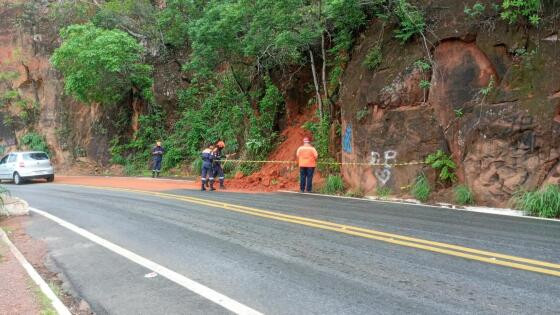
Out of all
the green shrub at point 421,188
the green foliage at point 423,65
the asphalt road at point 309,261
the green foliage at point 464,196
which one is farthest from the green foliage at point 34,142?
the green foliage at point 464,196

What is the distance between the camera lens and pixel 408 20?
13.2 m

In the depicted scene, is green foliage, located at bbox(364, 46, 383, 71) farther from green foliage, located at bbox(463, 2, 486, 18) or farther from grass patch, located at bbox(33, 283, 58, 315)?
grass patch, located at bbox(33, 283, 58, 315)

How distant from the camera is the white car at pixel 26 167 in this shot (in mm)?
22828

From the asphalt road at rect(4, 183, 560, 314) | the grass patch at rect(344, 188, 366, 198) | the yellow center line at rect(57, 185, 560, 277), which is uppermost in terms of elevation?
the grass patch at rect(344, 188, 366, 198)

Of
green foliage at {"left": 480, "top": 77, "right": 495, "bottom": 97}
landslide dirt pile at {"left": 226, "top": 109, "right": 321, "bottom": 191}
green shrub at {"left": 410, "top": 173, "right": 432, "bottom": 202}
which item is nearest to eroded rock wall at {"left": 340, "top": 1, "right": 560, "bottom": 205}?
green foliage at {"left": 480, "top": 77, "right": 495, "bottom": 97}

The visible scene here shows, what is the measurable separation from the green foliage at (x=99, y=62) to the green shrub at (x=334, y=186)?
46.1 ft

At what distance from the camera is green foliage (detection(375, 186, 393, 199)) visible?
1266cm

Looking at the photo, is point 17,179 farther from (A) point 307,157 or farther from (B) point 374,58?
(B) point 374,58

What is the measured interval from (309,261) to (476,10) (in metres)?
9.17

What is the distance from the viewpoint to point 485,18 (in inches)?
471

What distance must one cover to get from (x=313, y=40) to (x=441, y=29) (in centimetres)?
538

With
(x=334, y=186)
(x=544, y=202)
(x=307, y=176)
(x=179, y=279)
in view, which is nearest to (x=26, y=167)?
(x=307, y=176)

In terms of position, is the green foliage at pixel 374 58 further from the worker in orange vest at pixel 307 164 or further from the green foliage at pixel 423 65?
the worker in orange vest at pixel 307 164

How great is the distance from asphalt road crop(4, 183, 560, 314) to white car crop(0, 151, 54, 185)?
14.4 m
